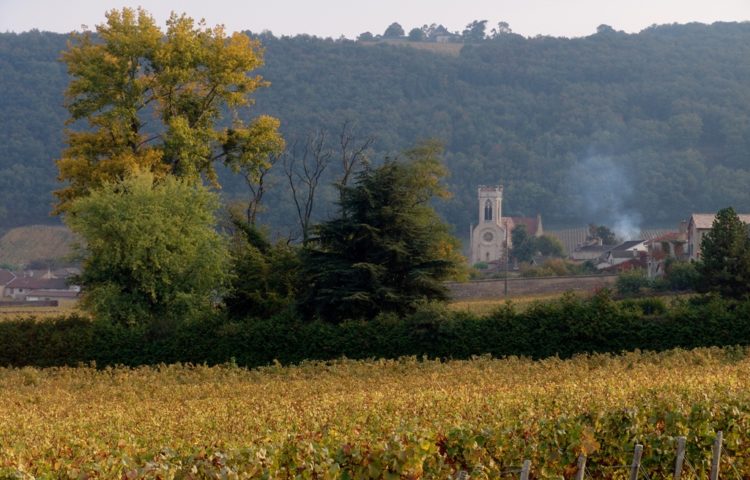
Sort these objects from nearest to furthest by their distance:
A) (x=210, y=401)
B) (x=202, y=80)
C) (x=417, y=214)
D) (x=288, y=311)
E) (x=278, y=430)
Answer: (x=278, y=430) → (x=210, y=401) → (x=288, y=311) → (x=417, y=214) → (x=202, y=80)

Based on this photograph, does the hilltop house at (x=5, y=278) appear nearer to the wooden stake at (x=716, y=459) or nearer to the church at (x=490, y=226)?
the church at (x=490, y=226)

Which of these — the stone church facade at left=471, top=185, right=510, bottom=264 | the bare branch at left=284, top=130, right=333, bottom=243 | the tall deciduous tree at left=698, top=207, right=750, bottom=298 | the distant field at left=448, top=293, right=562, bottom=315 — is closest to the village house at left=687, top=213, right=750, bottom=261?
the distant field at left=448, top=293, right=562, bottom=315

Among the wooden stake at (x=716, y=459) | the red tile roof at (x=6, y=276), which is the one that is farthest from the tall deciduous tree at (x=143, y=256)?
the red tile roof at (x=6, y=276)

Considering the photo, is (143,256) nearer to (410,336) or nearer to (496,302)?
(410,336)

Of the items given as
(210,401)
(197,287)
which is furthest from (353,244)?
(210,401)

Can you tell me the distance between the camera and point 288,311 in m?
42.5

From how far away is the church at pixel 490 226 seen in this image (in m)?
192

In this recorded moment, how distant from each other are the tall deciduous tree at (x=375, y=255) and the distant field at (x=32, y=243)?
137572 millimetres

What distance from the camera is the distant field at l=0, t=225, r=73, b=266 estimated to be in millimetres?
177625

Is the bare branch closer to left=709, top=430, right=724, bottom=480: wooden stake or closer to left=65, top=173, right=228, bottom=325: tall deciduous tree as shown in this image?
left=65, top=173, right=228, bottom=325: tall deciduous tree

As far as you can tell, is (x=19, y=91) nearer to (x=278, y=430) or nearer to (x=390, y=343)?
(x=390, y=343)

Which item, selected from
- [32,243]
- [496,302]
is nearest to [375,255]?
[496,302]

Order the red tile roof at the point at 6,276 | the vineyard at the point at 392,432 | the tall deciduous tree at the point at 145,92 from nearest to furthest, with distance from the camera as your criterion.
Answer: the vineyard at the point at 392,432 < the tall deciduous tree at the point at 145,92 < the red tile roof at the point at 6,276

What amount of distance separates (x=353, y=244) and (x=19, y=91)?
159m
